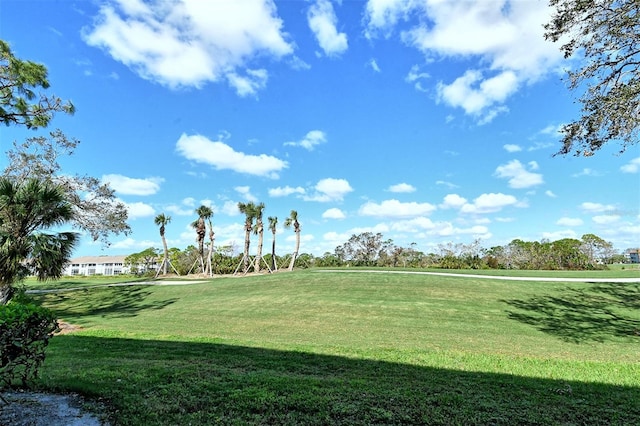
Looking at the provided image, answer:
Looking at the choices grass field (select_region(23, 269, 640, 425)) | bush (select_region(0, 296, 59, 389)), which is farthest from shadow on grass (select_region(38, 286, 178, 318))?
bush (select_region(0, 296, 59, 389))

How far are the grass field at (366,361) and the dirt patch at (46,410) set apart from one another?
0.61 feet

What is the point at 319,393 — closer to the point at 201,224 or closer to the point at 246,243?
the point at 246,243

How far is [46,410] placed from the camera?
322 centimetres

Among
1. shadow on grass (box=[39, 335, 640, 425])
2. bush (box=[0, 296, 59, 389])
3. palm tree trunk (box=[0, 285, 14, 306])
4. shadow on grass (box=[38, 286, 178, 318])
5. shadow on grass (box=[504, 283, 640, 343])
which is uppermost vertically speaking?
bush (box=[0, 296, 59, 389])

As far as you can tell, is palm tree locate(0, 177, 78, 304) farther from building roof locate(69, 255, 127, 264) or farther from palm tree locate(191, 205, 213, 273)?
building roof locate(69, 255, 127, 264)

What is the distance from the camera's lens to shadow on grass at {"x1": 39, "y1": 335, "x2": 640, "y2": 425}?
3111 mm

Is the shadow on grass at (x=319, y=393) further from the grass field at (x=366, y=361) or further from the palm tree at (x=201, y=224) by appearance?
the palm tree at (x=201, y=224)

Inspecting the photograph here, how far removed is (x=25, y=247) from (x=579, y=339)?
15.0 m

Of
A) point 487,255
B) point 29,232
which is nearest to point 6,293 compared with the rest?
point 29,232

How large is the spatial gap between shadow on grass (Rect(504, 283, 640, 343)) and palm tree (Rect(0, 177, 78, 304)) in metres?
14.3

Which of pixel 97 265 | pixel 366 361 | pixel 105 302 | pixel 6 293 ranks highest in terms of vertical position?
pixel 6 293

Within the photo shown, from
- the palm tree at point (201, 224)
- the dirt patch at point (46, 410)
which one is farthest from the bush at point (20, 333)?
the palm tree at point (201, 224)

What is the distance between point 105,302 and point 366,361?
16657 millimetres

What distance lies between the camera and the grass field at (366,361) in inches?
129
